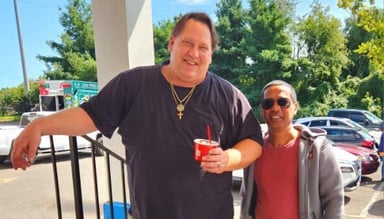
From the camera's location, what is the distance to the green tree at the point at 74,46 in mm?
16875

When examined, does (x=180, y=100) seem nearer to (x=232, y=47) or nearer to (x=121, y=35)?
(x=121, y=35)

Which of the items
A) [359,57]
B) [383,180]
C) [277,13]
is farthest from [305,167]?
[359,57]

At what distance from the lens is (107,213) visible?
261 cm

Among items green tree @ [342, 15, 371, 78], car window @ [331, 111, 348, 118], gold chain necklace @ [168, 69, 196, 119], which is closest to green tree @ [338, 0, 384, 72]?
gold chain necklace @ [168, 69, 196, 119]

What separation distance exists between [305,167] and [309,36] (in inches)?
598

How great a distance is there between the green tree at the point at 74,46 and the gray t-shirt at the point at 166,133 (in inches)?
641

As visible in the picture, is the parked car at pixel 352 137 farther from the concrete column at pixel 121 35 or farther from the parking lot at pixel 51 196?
the concrete column at pixel 121 35

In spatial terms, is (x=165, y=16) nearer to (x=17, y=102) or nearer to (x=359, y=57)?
(x=17, y=102)

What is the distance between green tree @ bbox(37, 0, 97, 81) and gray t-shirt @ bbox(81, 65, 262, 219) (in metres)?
16.3

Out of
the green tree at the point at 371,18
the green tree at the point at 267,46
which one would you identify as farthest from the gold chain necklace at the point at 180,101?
the green tree at the point at 267,46

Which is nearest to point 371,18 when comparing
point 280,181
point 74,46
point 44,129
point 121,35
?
point 121,35

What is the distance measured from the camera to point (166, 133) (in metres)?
1.07

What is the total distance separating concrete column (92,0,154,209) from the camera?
2.24 m

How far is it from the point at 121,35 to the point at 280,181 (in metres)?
1.50
